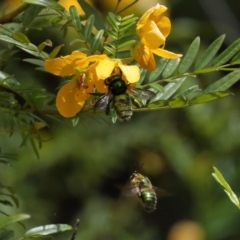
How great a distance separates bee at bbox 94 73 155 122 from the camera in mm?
899

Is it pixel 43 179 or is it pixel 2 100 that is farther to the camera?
pixel 43 179

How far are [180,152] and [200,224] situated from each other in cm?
28

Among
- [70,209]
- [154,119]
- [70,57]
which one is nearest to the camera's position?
[70,57]

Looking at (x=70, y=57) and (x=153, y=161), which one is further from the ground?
(x=70, y=57)

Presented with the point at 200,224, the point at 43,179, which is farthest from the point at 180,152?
the point at 43,179

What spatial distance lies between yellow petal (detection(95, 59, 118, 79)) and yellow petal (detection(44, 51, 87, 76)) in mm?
29

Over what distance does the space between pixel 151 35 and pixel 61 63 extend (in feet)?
0.38

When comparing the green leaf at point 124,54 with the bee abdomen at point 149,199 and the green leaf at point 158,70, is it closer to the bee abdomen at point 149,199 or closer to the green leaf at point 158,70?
the green leaf at point 158,70

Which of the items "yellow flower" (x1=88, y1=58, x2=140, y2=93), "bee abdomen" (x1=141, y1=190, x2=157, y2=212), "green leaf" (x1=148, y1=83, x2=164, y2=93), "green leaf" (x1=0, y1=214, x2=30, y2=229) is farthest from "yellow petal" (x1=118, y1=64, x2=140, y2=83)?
"bee abdomen" (x1=141, y1=190, x2=157, y2=212)

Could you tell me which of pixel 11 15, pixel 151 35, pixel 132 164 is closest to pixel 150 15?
pixel 151 35

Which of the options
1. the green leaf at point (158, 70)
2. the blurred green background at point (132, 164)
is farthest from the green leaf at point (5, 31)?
the blurred green background at point (132, 164)

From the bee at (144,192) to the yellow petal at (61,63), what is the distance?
336 millimetres

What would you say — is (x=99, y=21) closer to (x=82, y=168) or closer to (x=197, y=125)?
(x=197, y=125)

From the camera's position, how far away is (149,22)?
852mm
